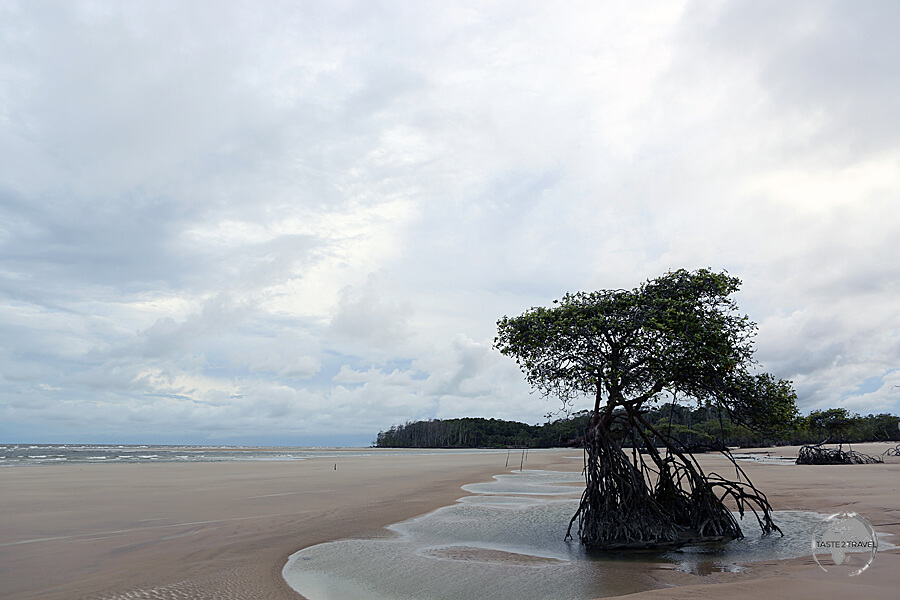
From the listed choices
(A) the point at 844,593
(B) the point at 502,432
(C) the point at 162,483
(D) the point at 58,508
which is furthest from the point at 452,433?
(A) the point at 844,593

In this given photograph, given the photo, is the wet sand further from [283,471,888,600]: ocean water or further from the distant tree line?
the distant tree line

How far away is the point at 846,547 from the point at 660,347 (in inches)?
188

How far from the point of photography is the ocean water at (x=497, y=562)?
349 inches

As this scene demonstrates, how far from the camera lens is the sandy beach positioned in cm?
844

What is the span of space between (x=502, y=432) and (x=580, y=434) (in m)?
139

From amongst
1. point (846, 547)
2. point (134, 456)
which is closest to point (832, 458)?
point (846, 547)

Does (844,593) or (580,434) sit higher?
(580,434)

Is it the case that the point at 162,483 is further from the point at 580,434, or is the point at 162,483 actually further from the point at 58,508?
the point at 580,434

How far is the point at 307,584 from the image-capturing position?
9250 millimetres

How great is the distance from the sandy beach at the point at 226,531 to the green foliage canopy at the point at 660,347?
3561 millimetres

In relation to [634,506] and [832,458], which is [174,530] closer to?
[634,506]

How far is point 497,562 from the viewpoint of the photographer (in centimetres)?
1080

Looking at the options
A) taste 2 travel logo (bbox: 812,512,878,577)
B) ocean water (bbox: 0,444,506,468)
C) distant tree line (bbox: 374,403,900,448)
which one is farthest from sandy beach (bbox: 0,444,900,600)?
distant tree line (bbox: 374,403,900,448)

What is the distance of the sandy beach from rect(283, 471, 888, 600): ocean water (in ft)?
2.09
